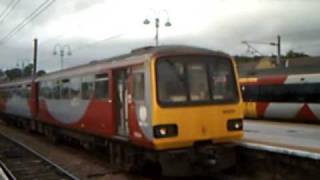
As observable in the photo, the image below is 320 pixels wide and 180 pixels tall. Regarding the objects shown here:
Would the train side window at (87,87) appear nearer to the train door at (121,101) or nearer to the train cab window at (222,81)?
the train door at (121,101)

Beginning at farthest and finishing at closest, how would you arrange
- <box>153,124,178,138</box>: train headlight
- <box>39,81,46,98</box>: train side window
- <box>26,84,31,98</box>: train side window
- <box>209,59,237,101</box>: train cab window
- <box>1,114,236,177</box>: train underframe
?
<box>26,84,31,98</box>: train side window
<box>39,81,46,98</box>: train side window
<box>209,59,237,101</box>: train cab window
<box>1,114,236,177</box>: train underframe
<box>153,124,178,138</box>: train headlight

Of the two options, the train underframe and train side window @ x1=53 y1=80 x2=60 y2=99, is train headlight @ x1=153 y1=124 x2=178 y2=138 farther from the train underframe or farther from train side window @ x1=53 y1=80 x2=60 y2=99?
train side window @ x1=53 y1=80 x2=60 y2=99

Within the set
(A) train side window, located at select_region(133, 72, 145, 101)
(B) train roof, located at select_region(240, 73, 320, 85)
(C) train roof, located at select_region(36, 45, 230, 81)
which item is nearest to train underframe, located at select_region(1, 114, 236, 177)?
(A) train side window, located at select_region(133, 72, 145, 101)

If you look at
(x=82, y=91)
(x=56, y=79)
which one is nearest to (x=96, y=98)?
(x=82, y=91)

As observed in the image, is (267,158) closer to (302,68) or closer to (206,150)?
(206,150)

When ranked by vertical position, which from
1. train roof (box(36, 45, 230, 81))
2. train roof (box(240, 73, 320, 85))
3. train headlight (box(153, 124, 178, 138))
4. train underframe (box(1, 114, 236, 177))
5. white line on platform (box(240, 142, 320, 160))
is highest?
train roof (box(36, 45, 230, 81))

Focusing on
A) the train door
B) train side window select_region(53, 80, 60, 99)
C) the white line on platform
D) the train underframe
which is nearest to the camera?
the white line on platform

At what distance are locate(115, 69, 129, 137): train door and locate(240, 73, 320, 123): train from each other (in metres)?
9.44

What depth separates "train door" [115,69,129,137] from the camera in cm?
1317

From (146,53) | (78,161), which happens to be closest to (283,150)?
(146,53)

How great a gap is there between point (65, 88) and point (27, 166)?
371cm

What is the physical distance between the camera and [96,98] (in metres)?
15.1

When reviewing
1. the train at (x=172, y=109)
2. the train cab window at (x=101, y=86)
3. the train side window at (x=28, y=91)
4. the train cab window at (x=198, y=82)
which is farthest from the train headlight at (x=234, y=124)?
the train side window at (x=28, y=91)

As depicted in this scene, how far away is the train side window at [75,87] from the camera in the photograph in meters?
17.2
